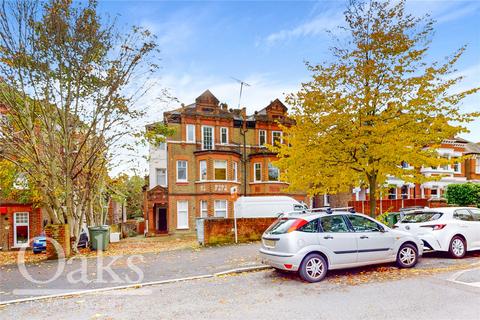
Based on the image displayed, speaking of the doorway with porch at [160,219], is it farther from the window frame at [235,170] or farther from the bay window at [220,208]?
the window frame at [235,170]

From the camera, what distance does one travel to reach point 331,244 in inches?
335

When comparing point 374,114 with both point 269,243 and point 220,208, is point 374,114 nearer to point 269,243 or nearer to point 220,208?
point 269,243

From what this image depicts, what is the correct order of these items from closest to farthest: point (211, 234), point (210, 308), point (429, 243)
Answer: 1. point (210, 308)
2. point (429, 243)
3. point (211, 234)

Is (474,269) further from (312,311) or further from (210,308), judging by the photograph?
(210,308)

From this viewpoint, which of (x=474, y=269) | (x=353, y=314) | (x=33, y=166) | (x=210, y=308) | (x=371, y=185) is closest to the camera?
(x=353, y=314)

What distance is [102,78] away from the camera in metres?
14.7

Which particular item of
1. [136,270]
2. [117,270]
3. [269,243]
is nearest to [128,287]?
[136,270]

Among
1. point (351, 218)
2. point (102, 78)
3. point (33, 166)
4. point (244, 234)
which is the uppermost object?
point (102, 78)

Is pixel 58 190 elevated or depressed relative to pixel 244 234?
elevated

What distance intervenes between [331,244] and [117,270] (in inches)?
251

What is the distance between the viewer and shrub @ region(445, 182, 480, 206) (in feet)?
68.9

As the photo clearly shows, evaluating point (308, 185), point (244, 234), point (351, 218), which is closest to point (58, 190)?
point (244, 234)

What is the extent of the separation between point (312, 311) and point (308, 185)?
29.2 ft

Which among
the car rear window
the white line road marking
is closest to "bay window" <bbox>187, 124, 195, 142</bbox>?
the white line road marking
